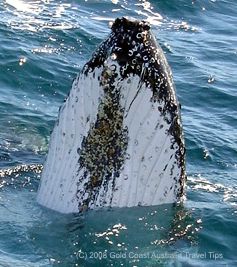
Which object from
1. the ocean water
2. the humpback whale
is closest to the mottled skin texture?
the humpback whale

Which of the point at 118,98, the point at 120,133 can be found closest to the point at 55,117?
the point at 120,133

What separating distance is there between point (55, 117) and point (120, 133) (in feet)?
16.1

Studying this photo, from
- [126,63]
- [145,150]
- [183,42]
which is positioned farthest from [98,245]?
[183,42]

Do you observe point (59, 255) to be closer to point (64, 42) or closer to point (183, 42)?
A: point (64, 42)

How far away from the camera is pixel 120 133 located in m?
8.80

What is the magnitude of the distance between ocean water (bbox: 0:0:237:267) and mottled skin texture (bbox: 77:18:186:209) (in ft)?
→ 1.73

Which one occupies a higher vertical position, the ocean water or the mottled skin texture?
the mottled skin texture

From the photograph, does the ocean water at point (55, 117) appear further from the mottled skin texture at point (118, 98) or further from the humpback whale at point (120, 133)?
the mottled skin texture at point (118, 98)

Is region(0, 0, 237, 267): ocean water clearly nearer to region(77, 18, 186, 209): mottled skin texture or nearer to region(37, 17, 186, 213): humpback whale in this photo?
region(37, 17, 186, 213): humpback whale

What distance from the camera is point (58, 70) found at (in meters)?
15.9

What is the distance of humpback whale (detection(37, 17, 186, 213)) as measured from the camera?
861 cm

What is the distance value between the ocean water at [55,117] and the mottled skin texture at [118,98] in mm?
527

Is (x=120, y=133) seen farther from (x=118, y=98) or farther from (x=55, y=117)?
(x=55, y=117)

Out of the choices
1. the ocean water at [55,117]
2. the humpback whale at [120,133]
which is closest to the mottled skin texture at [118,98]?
the humpback whale at [120,133]
